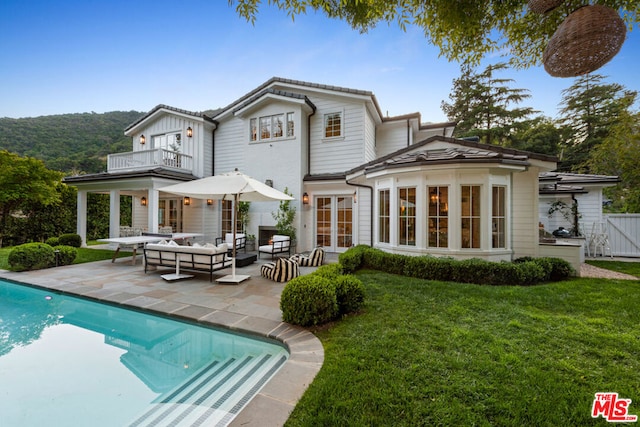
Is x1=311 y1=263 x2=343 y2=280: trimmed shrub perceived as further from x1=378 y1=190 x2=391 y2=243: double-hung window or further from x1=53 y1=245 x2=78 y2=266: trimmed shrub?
x1=53 y1=245 x2=78 y2=266: trimmed shrub

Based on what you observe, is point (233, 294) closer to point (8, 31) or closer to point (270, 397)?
point (270, 397)

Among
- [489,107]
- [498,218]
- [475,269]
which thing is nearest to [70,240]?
[475,269]

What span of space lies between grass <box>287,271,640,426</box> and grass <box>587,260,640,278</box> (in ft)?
13.2

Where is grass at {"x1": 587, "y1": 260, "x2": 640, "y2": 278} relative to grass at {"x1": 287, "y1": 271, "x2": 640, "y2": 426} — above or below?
below

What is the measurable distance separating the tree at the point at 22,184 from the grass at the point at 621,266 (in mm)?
22890

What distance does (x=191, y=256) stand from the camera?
686 cm

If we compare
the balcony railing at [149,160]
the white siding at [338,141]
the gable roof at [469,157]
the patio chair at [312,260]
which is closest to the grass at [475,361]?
the gable roof at [469,157]

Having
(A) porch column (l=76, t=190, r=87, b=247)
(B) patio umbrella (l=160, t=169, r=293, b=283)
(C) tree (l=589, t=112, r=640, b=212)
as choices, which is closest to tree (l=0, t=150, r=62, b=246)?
(A) porch column (l=76, t=190, r=87, b=247)

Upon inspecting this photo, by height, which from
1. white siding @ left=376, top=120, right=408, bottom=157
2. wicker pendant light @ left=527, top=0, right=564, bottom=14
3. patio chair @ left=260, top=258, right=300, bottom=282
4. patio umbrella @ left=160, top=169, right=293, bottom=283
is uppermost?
white siding @ left=376, top=120, right=408, bottom=157

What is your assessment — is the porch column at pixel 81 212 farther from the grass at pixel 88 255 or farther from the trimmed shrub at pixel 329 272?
the trimmed shrub at pixel 329 272

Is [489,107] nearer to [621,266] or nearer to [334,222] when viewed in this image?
[621,266]

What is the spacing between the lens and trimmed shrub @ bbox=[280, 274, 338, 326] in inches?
156

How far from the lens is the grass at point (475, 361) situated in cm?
215

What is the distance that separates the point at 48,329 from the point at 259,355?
397 centimetres
